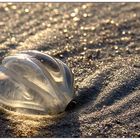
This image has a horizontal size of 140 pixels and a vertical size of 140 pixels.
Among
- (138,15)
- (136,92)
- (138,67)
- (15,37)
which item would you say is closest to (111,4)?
(138,15)

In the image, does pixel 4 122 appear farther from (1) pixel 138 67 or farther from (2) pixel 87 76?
(1) pixel 138 67

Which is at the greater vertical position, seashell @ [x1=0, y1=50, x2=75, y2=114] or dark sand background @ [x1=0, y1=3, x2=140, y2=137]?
seashell @ [x1=0, y1=50, x2=75, y2=114]

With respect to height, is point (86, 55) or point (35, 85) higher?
point (35, 85)

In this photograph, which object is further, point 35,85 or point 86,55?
point 86,55

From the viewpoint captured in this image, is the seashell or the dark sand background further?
the seashell

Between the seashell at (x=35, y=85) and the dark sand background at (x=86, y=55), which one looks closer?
the dark sand background at (x=86, y=55)
